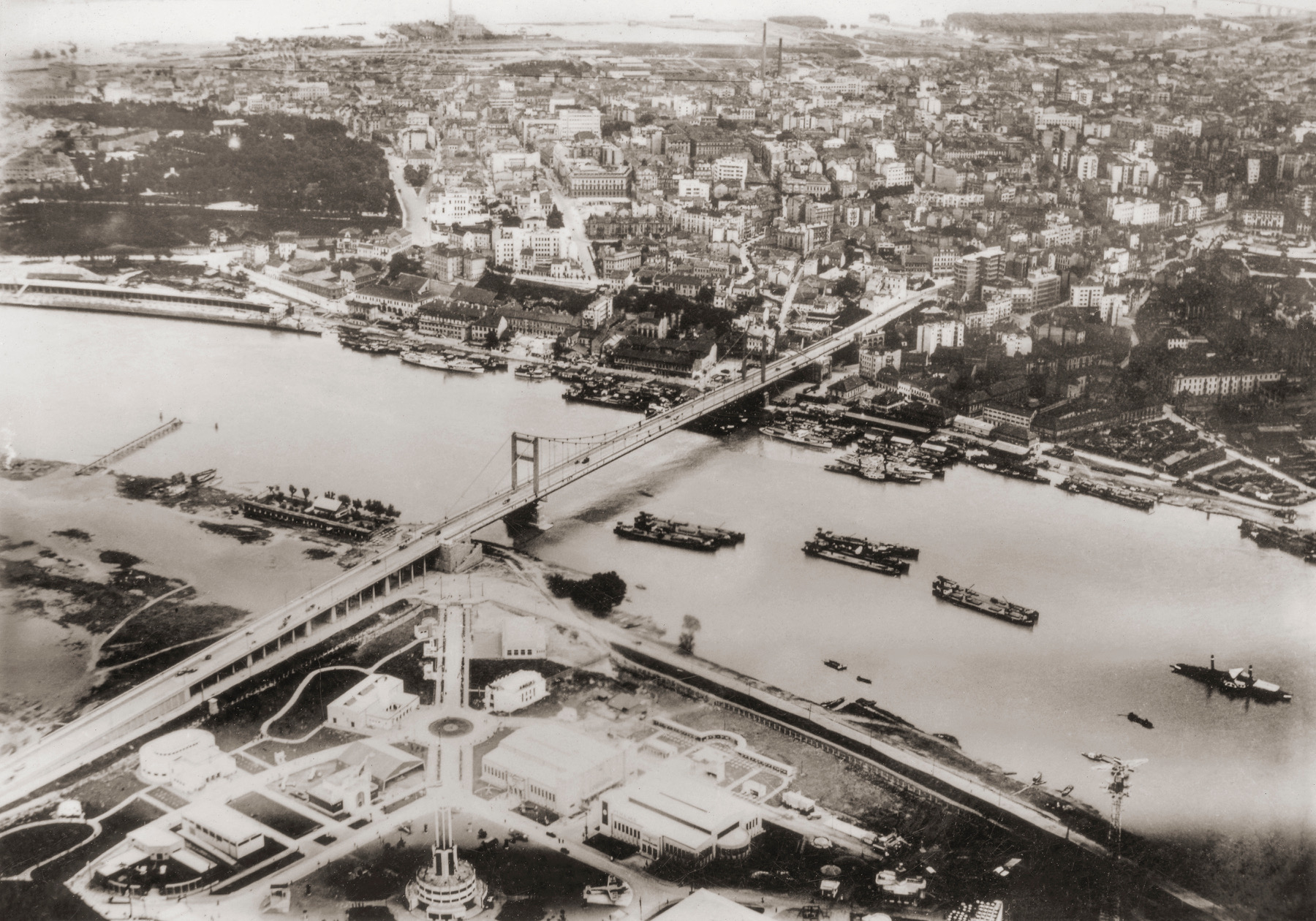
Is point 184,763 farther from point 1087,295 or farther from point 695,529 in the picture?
point 1087,295

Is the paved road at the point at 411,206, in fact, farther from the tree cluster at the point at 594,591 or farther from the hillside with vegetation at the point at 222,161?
the tree cluster at the point at 594,591

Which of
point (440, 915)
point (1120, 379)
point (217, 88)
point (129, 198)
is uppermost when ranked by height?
point (217, 88)

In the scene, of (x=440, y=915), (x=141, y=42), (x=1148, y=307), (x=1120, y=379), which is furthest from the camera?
(x=1148, y=307)

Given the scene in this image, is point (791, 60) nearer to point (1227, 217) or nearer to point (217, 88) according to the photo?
point (1227, 217)

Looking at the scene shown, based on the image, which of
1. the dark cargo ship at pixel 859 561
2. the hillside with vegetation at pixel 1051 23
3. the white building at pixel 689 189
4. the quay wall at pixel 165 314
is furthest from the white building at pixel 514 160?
the dark cargo ship at pixel 859 561

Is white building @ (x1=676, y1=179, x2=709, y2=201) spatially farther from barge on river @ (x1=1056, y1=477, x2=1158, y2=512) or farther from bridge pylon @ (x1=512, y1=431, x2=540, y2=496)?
barge on river @ (x1=1056, y1=477, x2=1158, y2=512)

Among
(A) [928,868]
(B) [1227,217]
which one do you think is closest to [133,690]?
(A) [928,868]

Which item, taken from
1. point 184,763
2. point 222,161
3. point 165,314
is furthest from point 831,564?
point 222,161
